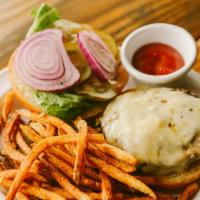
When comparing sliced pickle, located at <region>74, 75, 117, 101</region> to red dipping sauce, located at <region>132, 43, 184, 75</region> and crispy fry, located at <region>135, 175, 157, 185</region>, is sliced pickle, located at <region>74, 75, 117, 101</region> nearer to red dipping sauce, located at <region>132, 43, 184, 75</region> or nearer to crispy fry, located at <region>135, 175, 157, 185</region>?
red dipping sauce, located at <region>132, 43, 184, 75</region>

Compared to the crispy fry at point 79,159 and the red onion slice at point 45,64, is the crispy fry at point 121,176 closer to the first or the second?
the crispy fry at point 79,159

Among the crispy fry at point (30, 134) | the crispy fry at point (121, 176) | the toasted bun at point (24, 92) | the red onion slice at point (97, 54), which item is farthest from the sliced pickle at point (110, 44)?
the crispy fry at point (121, 176)

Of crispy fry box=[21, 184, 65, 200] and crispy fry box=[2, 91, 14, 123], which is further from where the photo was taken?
crispy fry box=[2, 91, 14, 123]

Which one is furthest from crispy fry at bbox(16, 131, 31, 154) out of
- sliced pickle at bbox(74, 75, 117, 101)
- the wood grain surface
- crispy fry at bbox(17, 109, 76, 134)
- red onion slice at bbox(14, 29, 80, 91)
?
the wood grain surface

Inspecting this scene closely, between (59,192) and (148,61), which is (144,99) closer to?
(148,61)

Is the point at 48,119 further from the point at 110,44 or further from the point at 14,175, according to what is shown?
the point at 110,44

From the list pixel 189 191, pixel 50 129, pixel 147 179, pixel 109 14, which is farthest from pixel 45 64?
pixel 109 14
